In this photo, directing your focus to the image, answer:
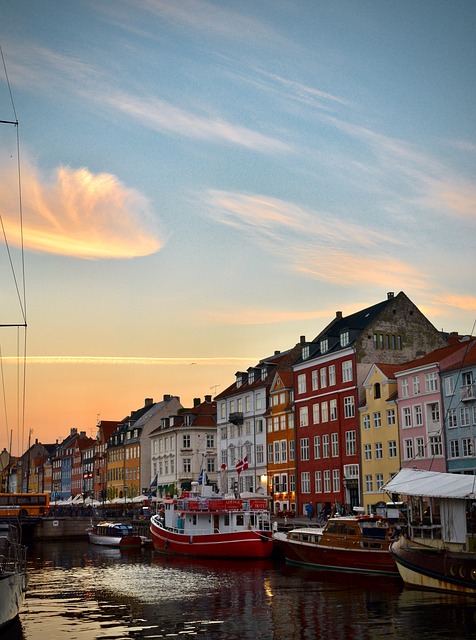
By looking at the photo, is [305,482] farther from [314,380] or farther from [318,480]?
[314,380]

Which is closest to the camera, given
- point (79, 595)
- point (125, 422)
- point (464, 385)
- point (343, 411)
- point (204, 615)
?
point (204, 615)

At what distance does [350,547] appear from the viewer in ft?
149

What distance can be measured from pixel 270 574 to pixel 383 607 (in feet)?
50.1

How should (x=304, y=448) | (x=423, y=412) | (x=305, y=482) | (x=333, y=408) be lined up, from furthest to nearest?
(x=304, y=448) < (x=305, y=482) < (x=333, y=408) < (x=423, y=412)

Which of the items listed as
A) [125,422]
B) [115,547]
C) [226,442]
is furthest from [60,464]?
[115,547]

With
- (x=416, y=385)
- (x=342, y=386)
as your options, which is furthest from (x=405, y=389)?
(x=342, y=386)

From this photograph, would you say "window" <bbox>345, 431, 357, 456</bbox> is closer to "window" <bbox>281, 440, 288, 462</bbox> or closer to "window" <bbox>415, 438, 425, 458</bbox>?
"window" <bbox>415, 438, 425, 458</bbox>

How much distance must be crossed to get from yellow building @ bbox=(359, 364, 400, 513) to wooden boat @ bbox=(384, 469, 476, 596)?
28016mm

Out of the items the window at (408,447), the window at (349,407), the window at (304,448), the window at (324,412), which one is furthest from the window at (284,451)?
the window at (408,447)

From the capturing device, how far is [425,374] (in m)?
65.9

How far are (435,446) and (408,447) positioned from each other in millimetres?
3549

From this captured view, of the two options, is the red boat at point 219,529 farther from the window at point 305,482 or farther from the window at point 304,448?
the window at point 304,448

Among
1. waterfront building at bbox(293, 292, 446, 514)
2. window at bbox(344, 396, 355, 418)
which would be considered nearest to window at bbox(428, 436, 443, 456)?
waterfront building at bbox(293, 292, 446, 514)

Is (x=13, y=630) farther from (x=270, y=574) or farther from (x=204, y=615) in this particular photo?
(x=270, y=574)
